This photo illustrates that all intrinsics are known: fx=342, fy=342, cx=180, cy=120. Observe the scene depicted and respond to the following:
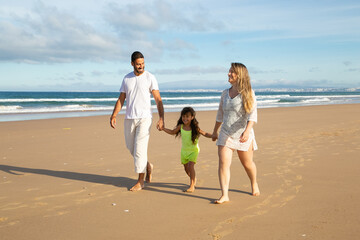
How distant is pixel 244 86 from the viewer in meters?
4.12

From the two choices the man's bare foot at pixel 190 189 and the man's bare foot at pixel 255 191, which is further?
the man's bare foot at pixel 190 189

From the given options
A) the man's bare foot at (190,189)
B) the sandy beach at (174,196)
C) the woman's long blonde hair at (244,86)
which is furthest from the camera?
the man's bare foot at (190,189)

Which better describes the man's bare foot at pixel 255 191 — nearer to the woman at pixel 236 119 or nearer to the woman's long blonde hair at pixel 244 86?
the woman at pixel 236 119

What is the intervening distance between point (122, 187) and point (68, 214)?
1277 mm

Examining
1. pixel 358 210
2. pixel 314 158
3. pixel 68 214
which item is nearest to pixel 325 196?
pixel 358 210

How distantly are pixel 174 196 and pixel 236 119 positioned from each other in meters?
1.36

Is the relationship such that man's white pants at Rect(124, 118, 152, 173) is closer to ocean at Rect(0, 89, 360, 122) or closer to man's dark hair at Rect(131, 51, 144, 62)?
man's dark hair at Rect(131, 51, 144, 62)

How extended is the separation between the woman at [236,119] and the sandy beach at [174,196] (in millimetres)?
556

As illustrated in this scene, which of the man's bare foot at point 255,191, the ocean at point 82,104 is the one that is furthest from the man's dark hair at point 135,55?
the ocean at point 82,104

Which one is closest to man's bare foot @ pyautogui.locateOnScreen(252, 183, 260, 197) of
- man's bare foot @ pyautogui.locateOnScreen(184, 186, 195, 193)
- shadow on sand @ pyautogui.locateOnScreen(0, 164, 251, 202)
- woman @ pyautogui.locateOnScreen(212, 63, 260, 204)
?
shadow on sand @ pyautogui.locateOnScreen(0, 164, 251, 202)

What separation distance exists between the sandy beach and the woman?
1.83ft

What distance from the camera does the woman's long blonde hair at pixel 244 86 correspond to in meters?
4.10

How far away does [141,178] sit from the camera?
16.6 ft

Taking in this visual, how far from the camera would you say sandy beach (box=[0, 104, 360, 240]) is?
342cm
